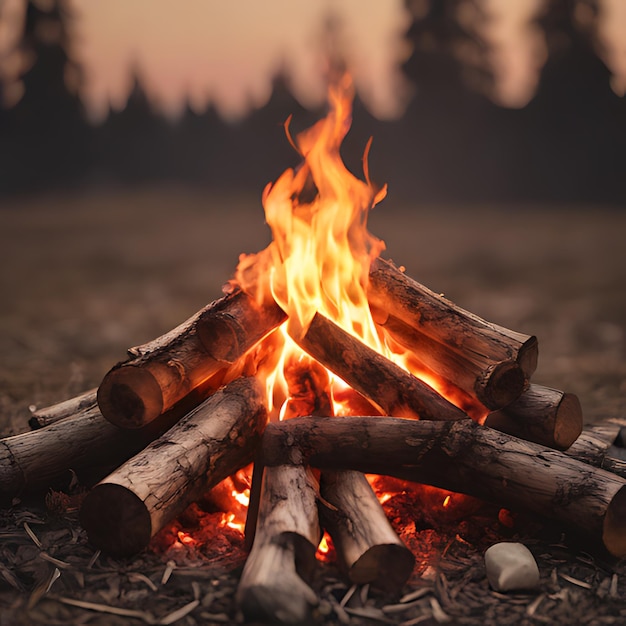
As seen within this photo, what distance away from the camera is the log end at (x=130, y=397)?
352cm

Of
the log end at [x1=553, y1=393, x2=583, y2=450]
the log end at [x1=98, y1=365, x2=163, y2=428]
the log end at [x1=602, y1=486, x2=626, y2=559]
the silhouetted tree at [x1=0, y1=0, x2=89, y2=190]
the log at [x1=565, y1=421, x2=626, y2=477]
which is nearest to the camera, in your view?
the log end at [x1=602, y1=486, x2=626, y2=559]

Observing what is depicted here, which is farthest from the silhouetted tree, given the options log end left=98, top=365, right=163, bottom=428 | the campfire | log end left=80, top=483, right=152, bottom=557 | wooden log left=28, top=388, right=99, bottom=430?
log end left=80, top=483, right=152, bottom=557

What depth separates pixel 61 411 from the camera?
14.8 ft

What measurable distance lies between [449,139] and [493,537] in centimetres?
2180

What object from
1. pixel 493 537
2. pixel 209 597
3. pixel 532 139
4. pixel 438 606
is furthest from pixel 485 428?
pixel 532 139

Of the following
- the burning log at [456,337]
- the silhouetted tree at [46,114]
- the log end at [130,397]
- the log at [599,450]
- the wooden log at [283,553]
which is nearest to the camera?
the wooden log at [283,553]

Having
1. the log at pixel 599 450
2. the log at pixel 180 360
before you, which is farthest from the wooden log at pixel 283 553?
the log at pixel 599 450

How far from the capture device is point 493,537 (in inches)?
141

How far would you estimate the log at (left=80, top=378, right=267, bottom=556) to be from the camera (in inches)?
121

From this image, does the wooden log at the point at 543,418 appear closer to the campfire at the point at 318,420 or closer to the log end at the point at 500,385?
the campfire at the point at 318,420

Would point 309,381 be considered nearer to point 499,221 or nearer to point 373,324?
point 373,324

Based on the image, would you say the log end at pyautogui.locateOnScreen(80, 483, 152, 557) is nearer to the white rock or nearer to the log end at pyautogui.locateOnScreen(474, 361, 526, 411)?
the white rock

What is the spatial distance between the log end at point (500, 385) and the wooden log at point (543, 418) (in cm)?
14

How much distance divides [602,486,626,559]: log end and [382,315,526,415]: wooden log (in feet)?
2.40
